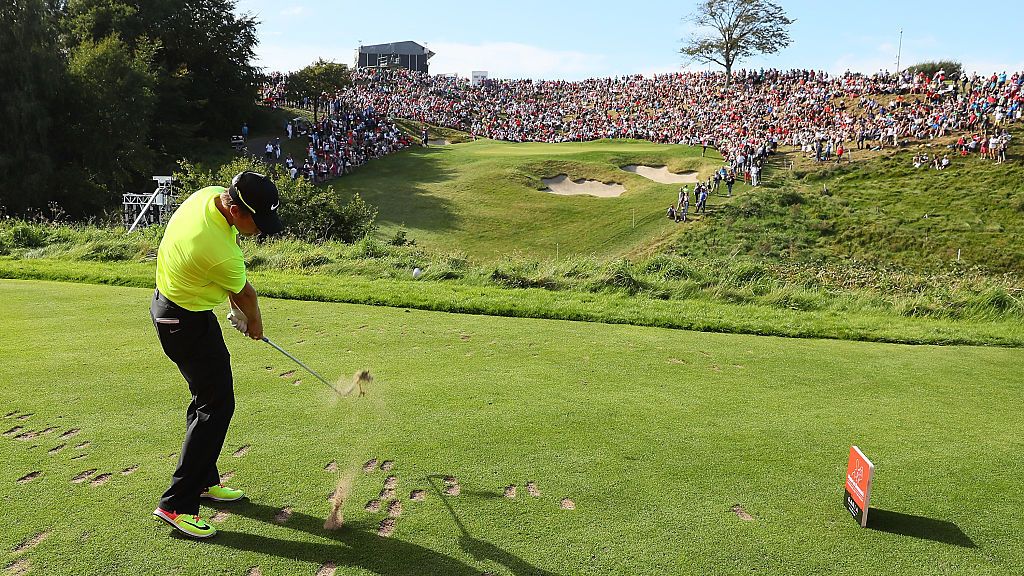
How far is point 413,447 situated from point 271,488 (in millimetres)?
1126

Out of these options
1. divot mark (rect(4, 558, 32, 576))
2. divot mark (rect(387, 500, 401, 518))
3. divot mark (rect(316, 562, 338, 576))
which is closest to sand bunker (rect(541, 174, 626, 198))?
divot mark (rect(387, 500, 401, 518))

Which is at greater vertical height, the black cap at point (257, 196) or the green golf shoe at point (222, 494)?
the black cap at point (257, 196)

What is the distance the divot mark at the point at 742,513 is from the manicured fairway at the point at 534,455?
0.03m

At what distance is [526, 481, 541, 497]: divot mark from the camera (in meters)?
4.70

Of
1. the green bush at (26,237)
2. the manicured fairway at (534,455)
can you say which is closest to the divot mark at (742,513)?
the manicured fairway at (534,455)

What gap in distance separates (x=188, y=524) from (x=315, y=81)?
50326mm

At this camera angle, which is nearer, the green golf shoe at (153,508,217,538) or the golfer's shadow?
the golfer's shadow

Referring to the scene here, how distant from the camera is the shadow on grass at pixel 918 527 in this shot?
4223mm

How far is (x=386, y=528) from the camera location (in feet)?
Result: 14.2

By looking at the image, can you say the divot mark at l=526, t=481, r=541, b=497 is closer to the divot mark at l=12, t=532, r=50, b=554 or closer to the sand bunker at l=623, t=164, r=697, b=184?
the divot mark at l=12, t=532, r=50, b=554

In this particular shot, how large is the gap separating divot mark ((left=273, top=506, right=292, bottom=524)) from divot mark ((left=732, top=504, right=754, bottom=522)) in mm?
2945

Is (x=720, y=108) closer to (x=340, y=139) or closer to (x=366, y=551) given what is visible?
(x=340, y=139)

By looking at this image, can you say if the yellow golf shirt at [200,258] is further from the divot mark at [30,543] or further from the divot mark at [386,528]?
the divot mark at [386,528]

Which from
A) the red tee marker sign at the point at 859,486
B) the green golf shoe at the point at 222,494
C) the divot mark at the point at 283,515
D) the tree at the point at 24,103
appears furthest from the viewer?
the tree at the point at 24,103
